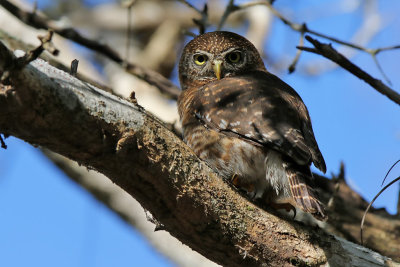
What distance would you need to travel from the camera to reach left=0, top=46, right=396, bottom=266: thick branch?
8.25 feet

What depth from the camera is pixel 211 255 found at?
11.5ft

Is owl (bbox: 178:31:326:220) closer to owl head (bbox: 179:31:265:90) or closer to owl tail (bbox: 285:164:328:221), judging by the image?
owl tail (bbox: 285:164:328:221)

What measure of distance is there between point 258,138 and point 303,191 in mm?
583

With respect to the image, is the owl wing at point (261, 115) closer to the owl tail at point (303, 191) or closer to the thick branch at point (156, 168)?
the owl tail at point (303, 191)

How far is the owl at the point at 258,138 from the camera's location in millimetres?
3852

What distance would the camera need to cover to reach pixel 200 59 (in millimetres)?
6125

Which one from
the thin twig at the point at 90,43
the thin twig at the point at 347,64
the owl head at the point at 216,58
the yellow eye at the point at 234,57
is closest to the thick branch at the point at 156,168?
the thin twig at the point at 347,64

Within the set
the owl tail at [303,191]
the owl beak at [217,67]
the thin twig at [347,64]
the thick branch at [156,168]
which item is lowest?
the thick branch at [156,168]

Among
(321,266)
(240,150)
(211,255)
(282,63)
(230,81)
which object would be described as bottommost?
(211,255)

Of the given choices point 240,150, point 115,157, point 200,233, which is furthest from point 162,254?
point 115,157

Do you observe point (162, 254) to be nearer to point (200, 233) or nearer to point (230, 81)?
point (230, 81)

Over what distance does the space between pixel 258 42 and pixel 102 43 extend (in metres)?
6.07

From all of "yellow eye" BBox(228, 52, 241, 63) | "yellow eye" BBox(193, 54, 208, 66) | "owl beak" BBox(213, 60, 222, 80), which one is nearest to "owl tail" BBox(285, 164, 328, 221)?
"owl beak" BBox(213, 60, 222, 80)

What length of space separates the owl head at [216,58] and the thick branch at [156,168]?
2615mm
